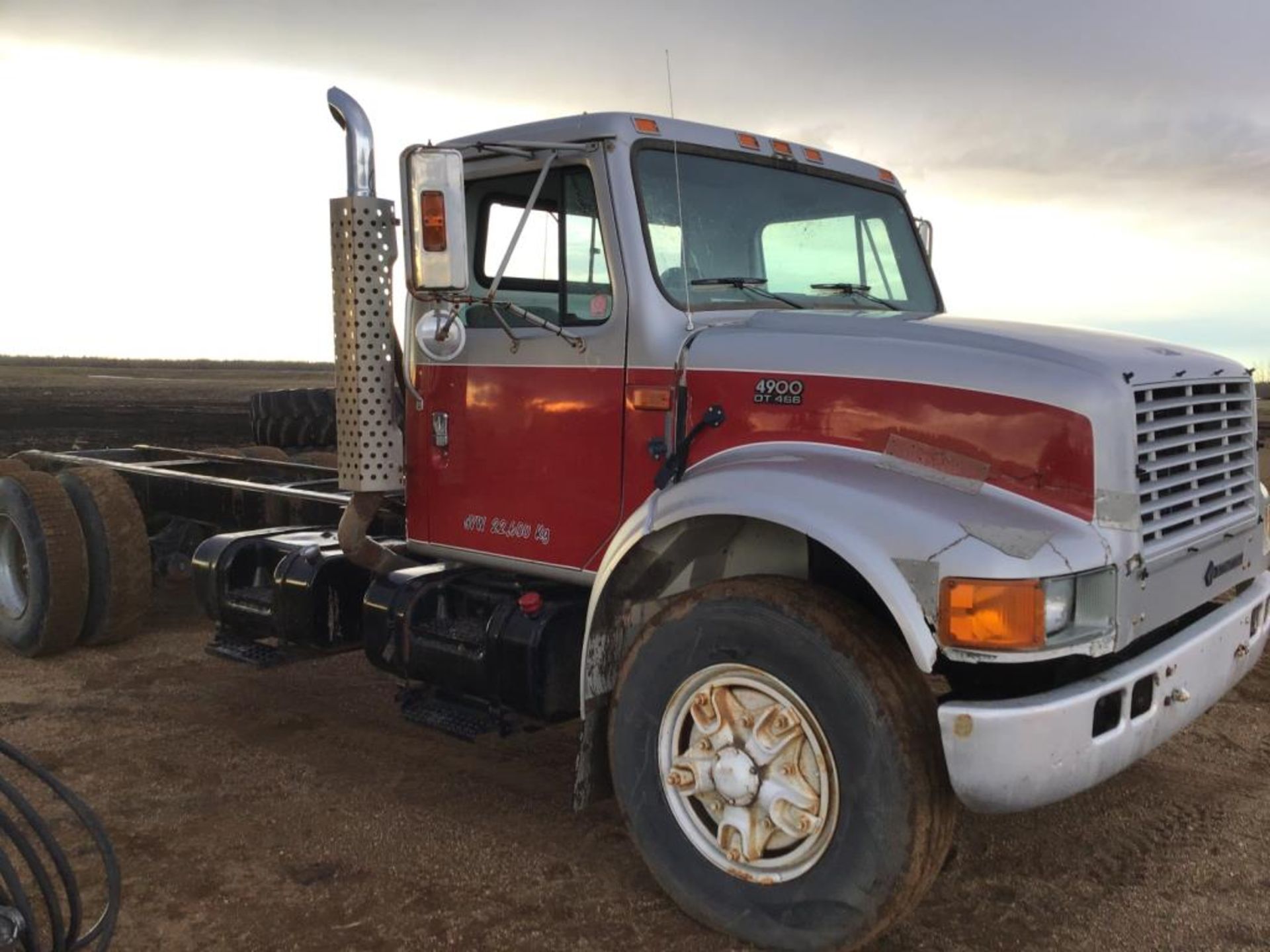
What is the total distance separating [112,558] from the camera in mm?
6750

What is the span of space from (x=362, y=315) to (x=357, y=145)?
68 cm

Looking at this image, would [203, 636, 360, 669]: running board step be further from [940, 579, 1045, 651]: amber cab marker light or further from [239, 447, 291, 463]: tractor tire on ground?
[940, 579, 1045, 651]: amber cab marker light

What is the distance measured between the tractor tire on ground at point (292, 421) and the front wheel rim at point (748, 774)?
8.39 meters

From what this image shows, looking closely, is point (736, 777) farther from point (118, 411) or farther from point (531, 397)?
point (118, 411)

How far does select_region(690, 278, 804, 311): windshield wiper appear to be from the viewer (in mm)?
4039

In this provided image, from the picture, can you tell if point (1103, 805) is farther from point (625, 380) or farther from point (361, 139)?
point (361, 139)

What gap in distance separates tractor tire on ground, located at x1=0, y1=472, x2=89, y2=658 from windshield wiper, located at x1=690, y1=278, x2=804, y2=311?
4471 mm

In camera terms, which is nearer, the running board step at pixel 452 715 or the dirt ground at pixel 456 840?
the dirt ground at pixel 456 840

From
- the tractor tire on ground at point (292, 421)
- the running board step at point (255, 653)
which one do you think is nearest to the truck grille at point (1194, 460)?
the running board step at point (255, 653)

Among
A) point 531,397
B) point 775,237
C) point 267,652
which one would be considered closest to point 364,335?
point 531,397

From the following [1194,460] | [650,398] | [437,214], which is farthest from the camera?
[650,398]

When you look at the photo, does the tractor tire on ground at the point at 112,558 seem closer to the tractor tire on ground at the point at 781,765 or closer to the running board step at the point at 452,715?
the running board step at the point at 452,715

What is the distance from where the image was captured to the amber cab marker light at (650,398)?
12.6 feet

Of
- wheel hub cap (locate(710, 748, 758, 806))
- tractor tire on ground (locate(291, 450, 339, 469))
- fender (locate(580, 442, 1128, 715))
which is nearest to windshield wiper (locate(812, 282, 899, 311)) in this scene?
fender (locate(580, 442, 1128, 715))
